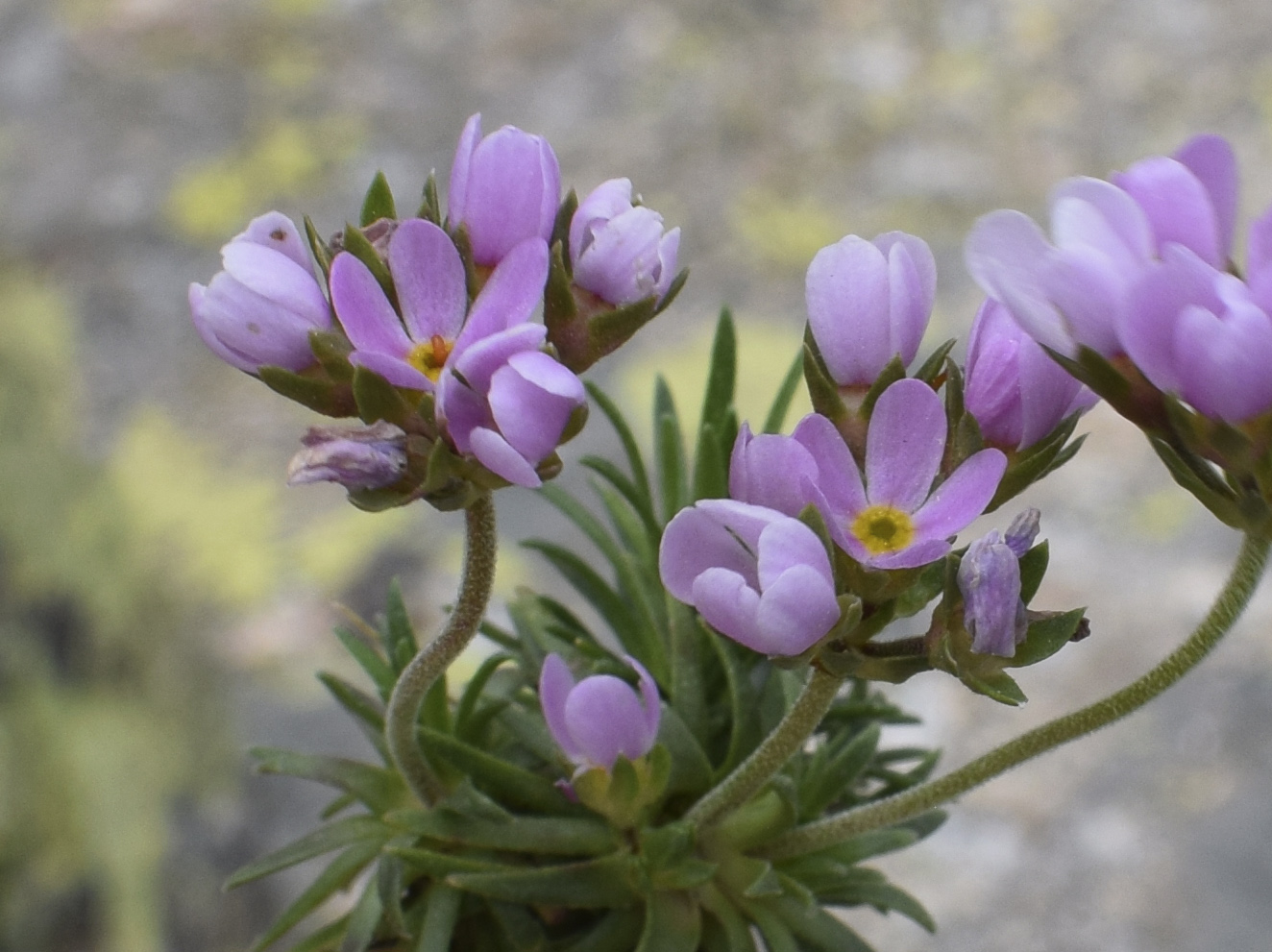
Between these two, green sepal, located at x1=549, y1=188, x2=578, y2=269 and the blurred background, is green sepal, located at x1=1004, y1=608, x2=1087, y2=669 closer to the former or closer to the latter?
green sepal, located at x1=549, y1=188, x2=578, y2=269

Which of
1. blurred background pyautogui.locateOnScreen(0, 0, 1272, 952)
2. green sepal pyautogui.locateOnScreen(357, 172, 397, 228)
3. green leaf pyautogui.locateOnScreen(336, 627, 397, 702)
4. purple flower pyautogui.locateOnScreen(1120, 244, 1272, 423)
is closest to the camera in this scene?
purple flower pyautogui.locateOnScreen(1120, 244, 1272, 423)

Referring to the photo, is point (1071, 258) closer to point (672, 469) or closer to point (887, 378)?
point (887, 378)

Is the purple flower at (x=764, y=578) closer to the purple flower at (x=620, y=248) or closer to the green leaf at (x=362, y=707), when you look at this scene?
the purple flower at (x=620, y=248)

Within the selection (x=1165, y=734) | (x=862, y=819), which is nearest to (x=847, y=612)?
(x=862, y=819)

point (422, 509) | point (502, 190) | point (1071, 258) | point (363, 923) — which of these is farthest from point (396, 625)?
point (422, 509)

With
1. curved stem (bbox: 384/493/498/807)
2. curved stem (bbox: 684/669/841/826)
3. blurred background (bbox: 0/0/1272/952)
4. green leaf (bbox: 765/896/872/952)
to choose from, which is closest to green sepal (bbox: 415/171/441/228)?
curved stem (bbox: 384/493/498/807)

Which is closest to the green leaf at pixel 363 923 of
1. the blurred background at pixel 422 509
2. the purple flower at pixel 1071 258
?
the purple flower at pixel 1071 258

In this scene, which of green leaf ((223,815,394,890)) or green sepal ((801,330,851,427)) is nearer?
green sepal ((801,330,851,427))
